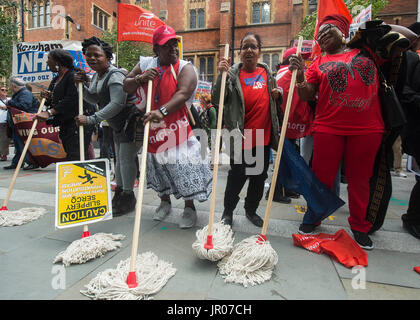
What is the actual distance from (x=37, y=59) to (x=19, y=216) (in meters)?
4.69

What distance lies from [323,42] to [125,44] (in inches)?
632

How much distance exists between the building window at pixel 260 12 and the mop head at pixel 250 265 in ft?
70.9

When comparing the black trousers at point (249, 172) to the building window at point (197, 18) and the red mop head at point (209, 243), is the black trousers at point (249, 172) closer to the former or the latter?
the red mop head at point (209, 243)

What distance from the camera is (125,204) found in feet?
9.93

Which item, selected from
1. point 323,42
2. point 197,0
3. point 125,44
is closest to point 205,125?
point 323,42

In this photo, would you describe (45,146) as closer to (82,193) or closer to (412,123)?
(82,193)

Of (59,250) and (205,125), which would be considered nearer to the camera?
(59,250)

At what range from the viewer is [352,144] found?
2.15m

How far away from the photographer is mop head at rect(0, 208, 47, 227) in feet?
8.59

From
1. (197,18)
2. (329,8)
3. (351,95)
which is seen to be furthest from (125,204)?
(197,18)

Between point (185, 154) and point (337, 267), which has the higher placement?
point (185, 154)
